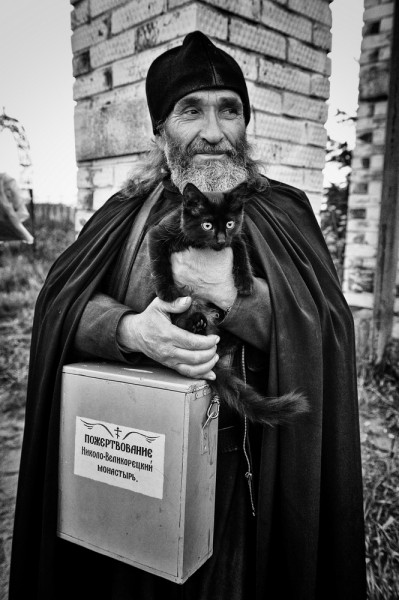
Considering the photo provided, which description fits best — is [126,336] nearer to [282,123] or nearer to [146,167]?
[146,167]

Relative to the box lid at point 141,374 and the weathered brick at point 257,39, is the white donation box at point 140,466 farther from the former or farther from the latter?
the weathered brick at point 257,39

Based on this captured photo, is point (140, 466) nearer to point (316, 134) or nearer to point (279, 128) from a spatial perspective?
point (279, 128)

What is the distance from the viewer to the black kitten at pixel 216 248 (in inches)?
56.2

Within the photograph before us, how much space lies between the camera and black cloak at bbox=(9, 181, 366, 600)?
1.52 m

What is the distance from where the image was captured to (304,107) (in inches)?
102

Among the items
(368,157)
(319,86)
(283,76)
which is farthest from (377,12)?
(283,76)

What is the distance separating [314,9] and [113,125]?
4.22ft

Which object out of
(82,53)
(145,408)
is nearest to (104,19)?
(82,53)

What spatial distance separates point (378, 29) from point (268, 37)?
5.78 ft

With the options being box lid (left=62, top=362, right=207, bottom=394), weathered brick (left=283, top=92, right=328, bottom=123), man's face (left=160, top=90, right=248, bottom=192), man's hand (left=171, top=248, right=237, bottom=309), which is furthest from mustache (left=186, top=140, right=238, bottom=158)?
weathered brick (left=283, top=92, right=328, bottom=123)

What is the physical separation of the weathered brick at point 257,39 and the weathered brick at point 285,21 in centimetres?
5

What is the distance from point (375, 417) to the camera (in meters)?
3.68

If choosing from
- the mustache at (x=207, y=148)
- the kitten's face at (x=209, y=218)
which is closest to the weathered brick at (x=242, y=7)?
the mustache at (x=207, y=148)

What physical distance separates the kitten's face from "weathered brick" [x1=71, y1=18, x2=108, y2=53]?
149 centimetres
